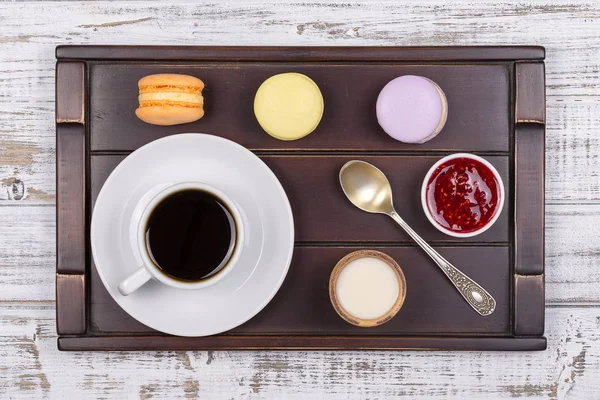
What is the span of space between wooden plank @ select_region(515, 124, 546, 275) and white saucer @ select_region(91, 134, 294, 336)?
36cm

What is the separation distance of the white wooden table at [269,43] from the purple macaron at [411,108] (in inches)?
5.2

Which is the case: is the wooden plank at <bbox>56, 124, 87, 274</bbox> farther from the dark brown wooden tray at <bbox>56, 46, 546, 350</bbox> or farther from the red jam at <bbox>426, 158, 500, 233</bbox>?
the red jam at <bbox>426, 158, 500, 233</bbox>

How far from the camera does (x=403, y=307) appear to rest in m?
0.87

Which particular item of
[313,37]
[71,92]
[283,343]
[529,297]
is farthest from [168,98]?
[529,297]

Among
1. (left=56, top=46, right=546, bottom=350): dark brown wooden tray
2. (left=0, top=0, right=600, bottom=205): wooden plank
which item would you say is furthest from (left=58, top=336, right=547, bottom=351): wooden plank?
(left=0, top=0, right=600, bottom=205): wooden plank

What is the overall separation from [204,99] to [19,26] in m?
0.35

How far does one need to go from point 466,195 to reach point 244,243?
0.33 metres

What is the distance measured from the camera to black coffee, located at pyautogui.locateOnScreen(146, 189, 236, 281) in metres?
0.77

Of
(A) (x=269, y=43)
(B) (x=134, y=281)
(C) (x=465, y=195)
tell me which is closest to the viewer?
(B) (x=134, y=281)

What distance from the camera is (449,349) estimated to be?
87cm

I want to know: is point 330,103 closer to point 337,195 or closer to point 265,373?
point 337,195

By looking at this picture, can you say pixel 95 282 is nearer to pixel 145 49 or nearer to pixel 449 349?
pixel 145 49

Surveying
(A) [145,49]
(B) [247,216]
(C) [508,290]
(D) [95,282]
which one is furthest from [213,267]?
(C) [508,290]

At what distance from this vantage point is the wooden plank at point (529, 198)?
0.86 meters
